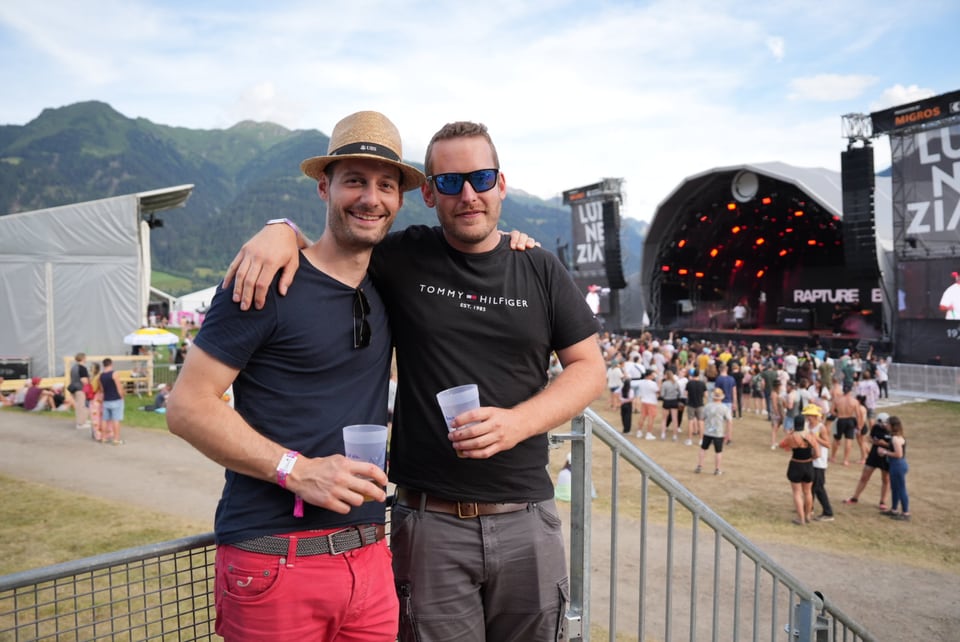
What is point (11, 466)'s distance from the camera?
10656 millimetres

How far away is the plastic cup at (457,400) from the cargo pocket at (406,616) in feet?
2.04

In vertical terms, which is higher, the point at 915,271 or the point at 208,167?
the point at 208,167

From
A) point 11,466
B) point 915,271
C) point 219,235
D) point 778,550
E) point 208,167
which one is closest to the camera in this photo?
point 778,550

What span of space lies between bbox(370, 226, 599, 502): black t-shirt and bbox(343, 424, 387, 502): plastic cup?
0.35m

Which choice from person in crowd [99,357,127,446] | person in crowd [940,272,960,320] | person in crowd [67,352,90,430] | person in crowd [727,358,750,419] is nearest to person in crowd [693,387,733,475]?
person in crowd [727,358,750,419]

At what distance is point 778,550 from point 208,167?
204m

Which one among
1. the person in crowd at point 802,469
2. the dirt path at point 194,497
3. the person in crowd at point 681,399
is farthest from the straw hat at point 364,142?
the person in crowd at point 681,399

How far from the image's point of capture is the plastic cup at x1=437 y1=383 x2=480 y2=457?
1.83m

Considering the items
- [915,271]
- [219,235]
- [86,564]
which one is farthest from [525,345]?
[219,235]

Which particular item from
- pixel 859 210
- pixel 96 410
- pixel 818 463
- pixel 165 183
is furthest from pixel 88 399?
pixel 165 183

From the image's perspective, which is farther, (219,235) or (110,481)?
(219,235)

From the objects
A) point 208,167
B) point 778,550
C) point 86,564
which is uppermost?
point 208,167

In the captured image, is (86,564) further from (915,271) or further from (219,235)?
(219,235)

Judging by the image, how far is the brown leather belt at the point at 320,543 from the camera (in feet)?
5.53
